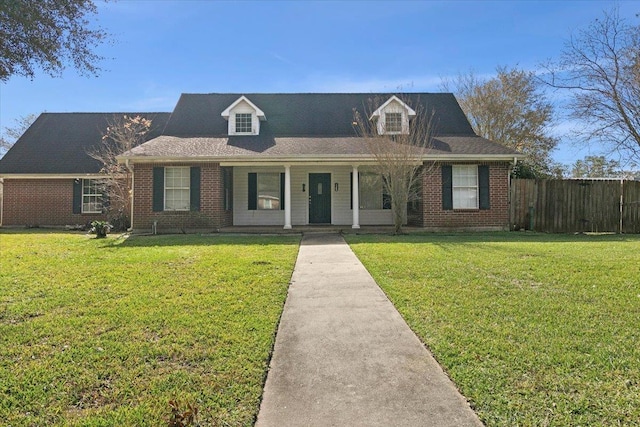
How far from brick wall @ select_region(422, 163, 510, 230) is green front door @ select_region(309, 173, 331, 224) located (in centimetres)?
396

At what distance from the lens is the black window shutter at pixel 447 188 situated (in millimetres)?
13820

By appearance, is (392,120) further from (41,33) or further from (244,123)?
(41,33)

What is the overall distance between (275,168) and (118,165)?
6098 mm

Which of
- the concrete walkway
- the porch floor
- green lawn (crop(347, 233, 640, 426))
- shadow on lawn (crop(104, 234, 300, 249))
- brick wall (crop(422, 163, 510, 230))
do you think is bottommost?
the concrete walkway

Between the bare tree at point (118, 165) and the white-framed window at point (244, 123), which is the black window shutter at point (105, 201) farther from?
the white-framed window at point (244, 123)

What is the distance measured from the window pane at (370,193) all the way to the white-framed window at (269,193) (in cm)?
339

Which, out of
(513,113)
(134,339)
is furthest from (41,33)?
(513,113)

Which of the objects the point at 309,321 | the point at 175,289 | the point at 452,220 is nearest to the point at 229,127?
the point at 452,220

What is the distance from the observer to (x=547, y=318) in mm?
4246

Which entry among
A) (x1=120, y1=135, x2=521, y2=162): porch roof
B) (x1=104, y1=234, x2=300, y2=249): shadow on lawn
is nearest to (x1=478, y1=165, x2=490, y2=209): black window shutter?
(x1=120, y1=135, x2=521, y2=162): porch roof

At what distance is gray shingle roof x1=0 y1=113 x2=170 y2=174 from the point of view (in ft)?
57.8

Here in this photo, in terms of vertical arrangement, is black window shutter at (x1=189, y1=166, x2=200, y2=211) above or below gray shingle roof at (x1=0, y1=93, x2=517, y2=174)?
below

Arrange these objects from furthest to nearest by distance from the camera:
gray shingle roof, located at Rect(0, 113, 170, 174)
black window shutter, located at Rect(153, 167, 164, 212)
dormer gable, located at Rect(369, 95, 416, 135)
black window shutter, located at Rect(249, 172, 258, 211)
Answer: gray shingle roof, located at Rect(0, 113, 170, 174) < black window shutter, located at Rect(249, 172, 258, 211) < dormer gable, located at Rect(369, 95, 416, 135) < black window shutter, located at Rect(153, 167, 164, 212)

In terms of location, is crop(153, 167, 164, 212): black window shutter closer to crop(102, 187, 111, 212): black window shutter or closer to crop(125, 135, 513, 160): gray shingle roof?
crop(125, 135, 513, 160): gray shingle roof
